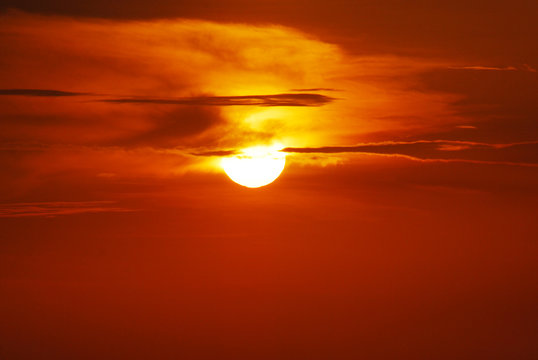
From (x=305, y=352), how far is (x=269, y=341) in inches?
63.0

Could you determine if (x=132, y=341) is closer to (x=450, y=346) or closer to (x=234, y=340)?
(x=234, y=340)

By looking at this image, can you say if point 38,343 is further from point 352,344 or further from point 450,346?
point 450,346

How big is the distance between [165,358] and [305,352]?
520 centimetres

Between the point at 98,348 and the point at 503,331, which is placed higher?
the point at 98,348

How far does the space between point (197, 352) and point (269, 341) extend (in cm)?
269

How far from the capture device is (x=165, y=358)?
25.6 meters

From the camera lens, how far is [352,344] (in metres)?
24.9

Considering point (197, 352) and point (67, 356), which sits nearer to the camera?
point (67, 356)

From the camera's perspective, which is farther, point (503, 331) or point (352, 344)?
point (352, 344)

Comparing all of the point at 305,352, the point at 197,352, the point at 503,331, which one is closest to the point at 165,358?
the point at 197,352

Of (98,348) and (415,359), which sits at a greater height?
(98,348)

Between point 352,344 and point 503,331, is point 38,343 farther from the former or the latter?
point 503,331

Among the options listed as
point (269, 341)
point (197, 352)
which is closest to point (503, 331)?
point (269, 341)

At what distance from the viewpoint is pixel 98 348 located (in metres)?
25.1
